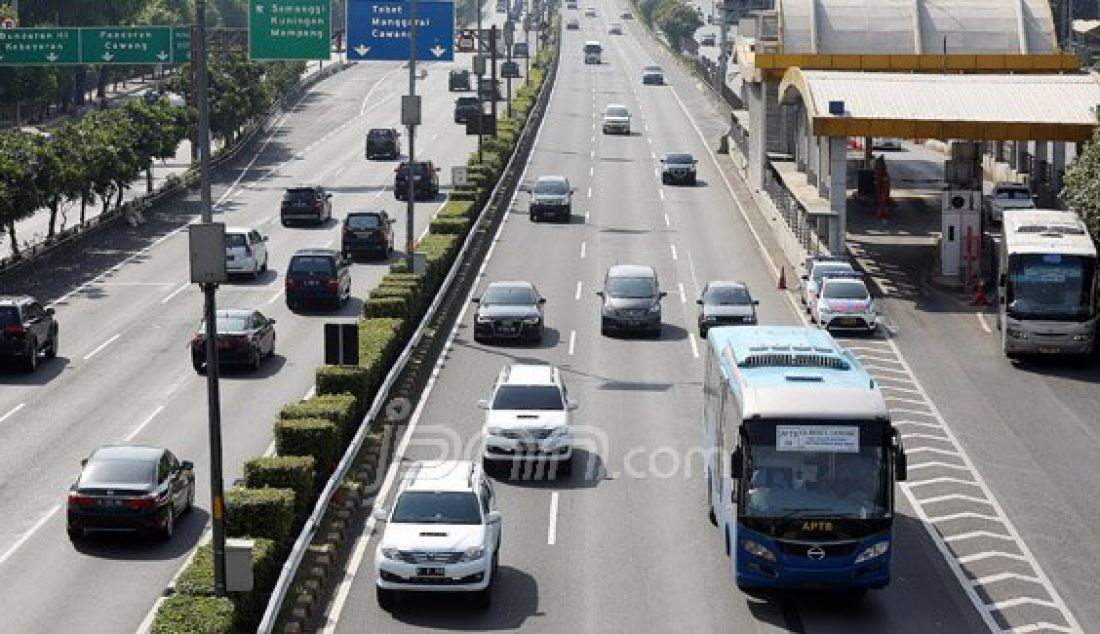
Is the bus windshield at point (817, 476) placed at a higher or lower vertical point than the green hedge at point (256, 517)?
higher

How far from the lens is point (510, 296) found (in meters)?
53.2

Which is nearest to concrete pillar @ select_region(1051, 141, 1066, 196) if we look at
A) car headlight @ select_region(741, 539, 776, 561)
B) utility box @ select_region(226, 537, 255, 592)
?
car headlight @ select_region(741, 539, 776, 561)

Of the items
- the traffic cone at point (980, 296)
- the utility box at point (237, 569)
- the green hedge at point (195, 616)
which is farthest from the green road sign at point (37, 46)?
the green hedge at point (195, 616)

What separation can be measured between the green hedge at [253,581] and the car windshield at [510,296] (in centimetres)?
2450

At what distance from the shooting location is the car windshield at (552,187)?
78.8 metres

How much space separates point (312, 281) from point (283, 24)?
871 inches

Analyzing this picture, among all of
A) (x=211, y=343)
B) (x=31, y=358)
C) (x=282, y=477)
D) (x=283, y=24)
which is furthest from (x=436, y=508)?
(x=283, y=24)

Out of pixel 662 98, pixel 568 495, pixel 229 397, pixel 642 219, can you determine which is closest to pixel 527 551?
pixel 568 495

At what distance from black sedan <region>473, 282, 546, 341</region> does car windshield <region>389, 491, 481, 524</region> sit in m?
22.5

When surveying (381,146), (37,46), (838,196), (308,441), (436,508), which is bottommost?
Answer: (308,441)

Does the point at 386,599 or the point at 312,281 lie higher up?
the point at 312,281

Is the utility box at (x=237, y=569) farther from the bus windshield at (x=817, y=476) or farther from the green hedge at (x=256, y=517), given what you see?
the bus windshield at (x=817, y=476)

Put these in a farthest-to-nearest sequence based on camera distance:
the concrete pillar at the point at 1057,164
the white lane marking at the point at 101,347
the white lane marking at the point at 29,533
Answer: the concrete pillar at the point at 1057,164, the white lane marking at the point at 101,347, the white lane marking at the point at 29,533

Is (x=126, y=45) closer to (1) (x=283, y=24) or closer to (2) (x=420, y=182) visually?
(1) (x=283, y=24)
